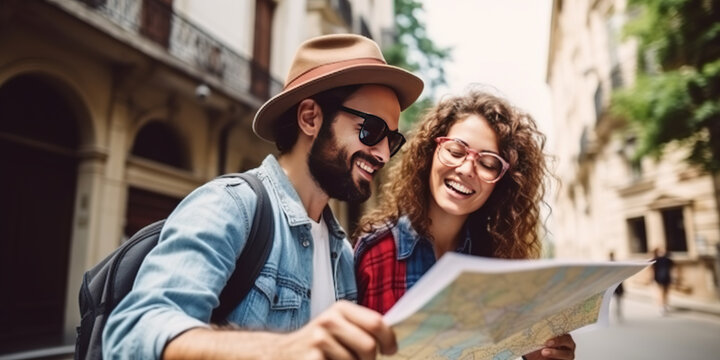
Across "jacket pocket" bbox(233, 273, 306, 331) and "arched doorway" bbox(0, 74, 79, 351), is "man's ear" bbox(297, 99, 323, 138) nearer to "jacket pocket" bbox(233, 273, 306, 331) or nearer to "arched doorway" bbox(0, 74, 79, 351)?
"jacket pocket" bbox(233, 273, 306, 331)

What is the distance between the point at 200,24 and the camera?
10.4m

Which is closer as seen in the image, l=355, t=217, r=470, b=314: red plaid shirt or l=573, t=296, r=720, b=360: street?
l=355, t=217, r=470, b=314: red plaid shirt

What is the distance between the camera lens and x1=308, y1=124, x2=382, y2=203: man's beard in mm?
1562

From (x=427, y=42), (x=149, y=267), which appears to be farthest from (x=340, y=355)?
(x=427, y=42)

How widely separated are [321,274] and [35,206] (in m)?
7.66

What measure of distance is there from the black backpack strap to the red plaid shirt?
65 cm

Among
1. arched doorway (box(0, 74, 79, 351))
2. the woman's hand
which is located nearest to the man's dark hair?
the woman's hand

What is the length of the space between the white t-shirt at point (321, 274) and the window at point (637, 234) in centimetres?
2096

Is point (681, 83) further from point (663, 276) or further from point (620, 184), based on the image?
point (620, 184)

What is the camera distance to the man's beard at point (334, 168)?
1562 millimetres

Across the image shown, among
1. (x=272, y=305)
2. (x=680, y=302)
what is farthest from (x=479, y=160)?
(x=680, y=302)

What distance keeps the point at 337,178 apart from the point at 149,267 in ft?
2.24

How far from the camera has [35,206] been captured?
7441mm

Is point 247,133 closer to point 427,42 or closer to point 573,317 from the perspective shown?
point 427,42
